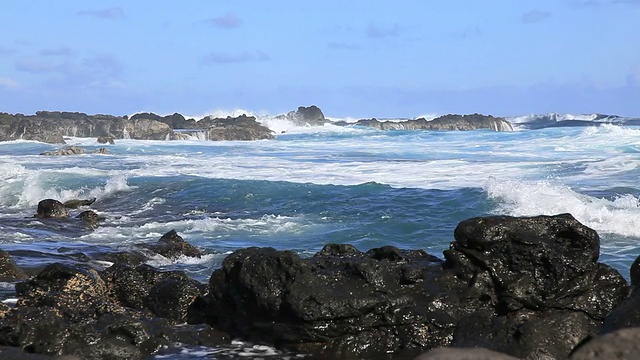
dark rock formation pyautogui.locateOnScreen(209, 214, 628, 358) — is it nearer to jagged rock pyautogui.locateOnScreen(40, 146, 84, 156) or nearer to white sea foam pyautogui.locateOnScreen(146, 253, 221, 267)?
white sea foam pyautogui.locateOnScreen(146, 253, 221, 267)

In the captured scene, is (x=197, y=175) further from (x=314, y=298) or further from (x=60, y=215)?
(x=314, y=298)

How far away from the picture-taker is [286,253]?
713 cm

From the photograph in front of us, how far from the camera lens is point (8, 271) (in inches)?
368

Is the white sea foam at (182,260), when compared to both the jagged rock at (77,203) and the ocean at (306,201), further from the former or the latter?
the jagged rock at (77,203)

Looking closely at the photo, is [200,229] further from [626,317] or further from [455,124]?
[455,124]

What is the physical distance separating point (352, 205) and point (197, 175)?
8899mm

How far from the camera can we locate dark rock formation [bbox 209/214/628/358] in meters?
6.75

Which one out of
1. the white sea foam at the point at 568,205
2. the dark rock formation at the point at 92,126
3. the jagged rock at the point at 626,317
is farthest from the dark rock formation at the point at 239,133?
the jagged rock at the point at 626,317

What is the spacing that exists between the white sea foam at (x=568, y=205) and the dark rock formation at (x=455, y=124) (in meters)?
62.4

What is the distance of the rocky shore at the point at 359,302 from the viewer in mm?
6547

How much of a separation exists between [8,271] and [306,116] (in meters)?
76.0

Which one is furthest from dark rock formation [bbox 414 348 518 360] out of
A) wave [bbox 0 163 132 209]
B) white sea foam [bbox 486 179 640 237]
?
wave [bbox 0 163 132 209]

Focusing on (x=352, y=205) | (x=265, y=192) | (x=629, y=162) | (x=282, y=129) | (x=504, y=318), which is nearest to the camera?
(x=504, y=318)

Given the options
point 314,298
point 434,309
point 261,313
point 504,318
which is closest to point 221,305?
point 261,313
